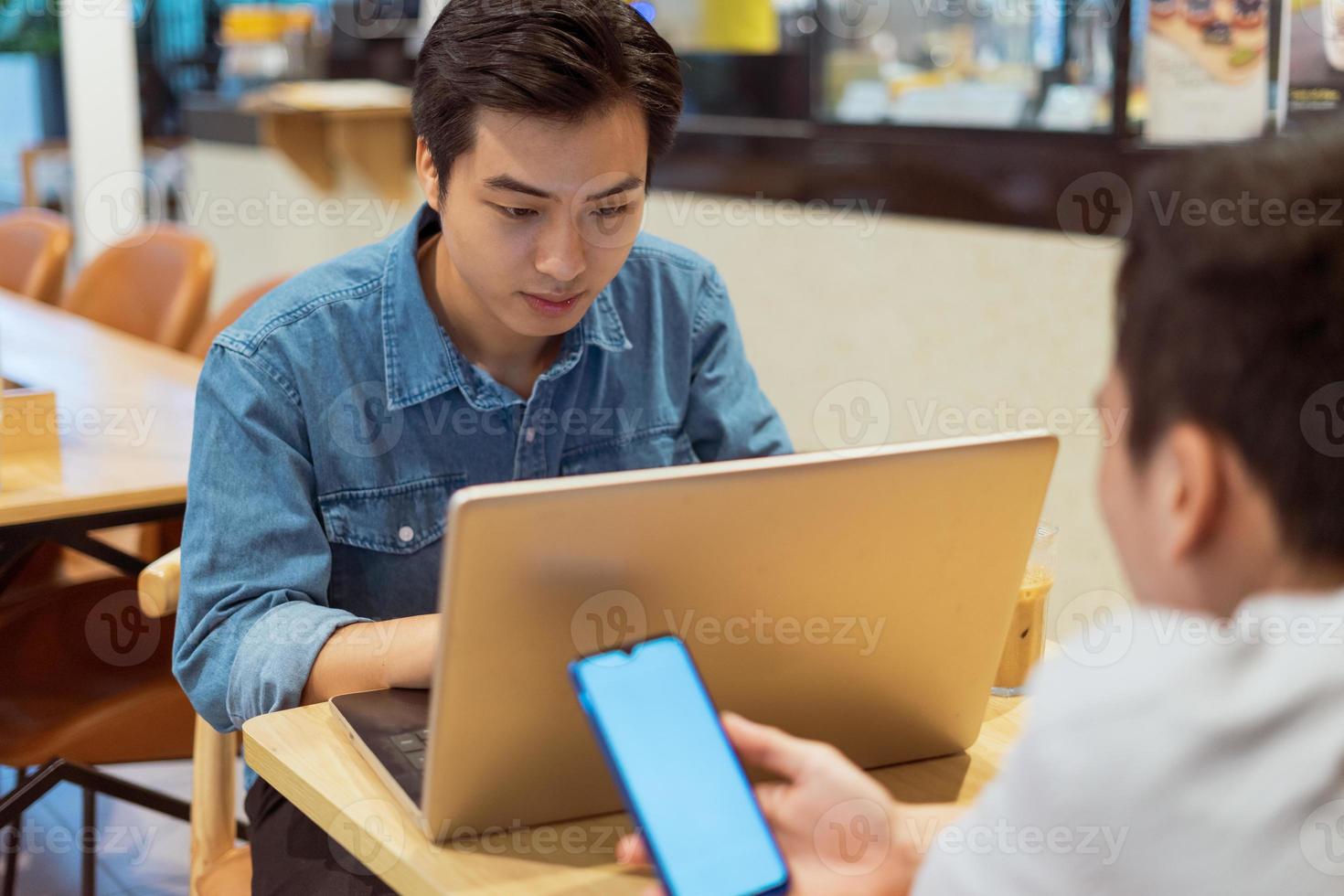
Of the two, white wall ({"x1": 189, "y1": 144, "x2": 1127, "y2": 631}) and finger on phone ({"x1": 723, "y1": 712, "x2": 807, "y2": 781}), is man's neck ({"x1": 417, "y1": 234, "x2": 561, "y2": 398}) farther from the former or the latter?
white wall ({"x1": 189, "y1": 144, "x2": 1127, "y2": 631})

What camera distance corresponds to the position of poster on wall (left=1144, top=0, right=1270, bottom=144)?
8.08 feet

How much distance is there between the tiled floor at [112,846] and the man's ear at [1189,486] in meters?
1.90

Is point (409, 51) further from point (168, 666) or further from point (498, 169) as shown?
point (498, 169)

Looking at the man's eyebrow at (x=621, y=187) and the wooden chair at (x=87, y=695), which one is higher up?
the man's eyebrow at (x=621, y=187)

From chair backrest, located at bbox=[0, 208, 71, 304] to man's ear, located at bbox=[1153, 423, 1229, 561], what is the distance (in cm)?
329

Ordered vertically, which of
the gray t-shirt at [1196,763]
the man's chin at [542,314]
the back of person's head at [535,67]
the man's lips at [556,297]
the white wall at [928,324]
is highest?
the back of person's head at [535,67]

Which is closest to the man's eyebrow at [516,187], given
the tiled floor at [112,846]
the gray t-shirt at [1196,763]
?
the gray t-shirt at [1196,763]

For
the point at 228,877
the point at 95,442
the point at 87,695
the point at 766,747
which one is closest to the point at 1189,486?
the point at 766,747

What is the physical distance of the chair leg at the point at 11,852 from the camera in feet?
6.58

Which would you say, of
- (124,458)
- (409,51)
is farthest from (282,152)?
(124,458)

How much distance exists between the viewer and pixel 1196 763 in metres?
0.62

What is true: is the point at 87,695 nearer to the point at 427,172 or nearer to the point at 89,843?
the point at 89,843

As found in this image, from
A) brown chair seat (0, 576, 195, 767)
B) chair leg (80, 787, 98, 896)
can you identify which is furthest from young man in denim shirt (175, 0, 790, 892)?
chair leg (80, 787, 98, 896)

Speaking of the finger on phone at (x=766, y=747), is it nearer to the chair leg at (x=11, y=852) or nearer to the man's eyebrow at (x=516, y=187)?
the man's eyebrow at (x=516, y=187)
